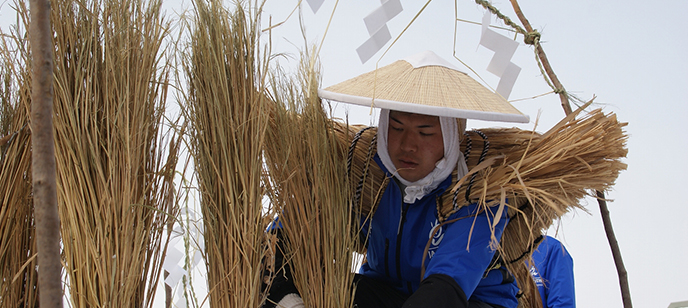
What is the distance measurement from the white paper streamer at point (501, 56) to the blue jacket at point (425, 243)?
343mm

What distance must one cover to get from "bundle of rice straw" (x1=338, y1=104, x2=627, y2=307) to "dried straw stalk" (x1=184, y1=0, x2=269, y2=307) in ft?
1.44

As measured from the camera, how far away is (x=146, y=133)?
1.34 m

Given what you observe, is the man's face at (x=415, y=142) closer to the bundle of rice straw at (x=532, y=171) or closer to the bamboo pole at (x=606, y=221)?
the bundle of rice straw at (x=532, y=171)

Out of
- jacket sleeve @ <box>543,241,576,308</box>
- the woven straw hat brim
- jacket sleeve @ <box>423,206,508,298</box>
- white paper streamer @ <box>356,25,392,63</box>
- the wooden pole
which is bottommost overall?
jacket sleeve @ <box>543,241,576,308</box>

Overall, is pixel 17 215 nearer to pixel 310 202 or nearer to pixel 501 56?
pixel 310 202

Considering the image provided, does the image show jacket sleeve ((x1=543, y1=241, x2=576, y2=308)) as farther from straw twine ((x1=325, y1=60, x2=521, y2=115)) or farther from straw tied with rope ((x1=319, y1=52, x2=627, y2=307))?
straw twine ((x1=325, y1=60, x2=521, y2=115))

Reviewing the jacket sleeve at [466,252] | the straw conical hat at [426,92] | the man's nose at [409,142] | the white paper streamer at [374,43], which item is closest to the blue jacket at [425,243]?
the jacket sleeve at [466,252]

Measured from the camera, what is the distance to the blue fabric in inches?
117

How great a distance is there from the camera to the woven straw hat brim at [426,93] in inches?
58.5

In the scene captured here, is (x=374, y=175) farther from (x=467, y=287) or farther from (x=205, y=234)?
(x=205, y=234)

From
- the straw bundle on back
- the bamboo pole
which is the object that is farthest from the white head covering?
the straw bundle on back

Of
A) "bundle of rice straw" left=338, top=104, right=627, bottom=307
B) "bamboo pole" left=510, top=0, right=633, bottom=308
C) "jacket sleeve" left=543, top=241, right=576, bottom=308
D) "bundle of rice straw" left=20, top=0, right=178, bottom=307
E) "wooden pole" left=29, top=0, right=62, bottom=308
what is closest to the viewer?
"wooden pole" left=29, top=0, right=62, bottom=308

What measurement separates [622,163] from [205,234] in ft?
4.13

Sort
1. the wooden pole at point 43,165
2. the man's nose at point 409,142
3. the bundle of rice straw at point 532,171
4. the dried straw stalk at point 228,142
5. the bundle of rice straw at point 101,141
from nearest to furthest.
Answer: the wooden pole at point 43,165, the bundle of rice straw at point 101,141, the dried straw stalk at point 228,142, the bundle of rice straw at point 532,171, the man's nose at point 409,142
